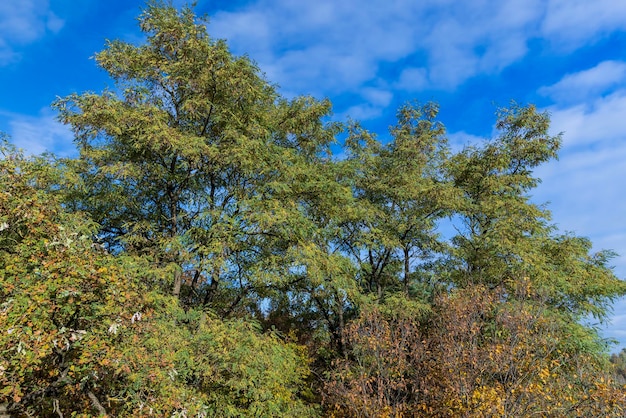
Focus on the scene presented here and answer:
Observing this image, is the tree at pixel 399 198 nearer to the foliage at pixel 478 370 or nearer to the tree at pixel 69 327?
the foliage at pixel 478 370

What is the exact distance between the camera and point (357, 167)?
17297 mm

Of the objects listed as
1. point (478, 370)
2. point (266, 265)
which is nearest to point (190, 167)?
point (266, 265)

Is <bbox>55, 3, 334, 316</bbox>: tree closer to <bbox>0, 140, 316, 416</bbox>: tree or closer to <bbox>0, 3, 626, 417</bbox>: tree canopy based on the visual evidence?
<bbox>0, 3, 626, 417</bbox>: tree canopy

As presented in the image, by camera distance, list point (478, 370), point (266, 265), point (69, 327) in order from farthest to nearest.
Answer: point (266, 265) → point (478, 370) → point (69, 327)

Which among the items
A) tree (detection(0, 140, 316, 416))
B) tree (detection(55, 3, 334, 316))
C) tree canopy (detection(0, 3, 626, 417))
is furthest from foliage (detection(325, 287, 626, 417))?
tree (detection(0, 140, 316, 416))

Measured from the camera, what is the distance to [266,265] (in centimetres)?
1311

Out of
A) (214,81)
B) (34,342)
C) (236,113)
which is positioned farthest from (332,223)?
(34,342)

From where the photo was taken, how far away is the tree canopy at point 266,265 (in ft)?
21.9

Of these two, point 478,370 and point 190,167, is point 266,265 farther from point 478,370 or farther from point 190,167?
point 478,370

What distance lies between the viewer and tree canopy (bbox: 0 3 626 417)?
6.68 meters

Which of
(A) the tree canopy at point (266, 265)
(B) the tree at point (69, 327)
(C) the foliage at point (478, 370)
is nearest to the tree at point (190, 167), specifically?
(A) the tree canopy at point (266, 265)

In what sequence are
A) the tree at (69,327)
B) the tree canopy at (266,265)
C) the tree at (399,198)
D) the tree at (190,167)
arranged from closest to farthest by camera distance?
1. the tree at (69,327)
2. the tree canopy at (266,265)
3. the tree at (190,167)
4. the tree at (399,198)

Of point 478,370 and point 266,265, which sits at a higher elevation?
point 266,265

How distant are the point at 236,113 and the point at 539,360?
1192cm
